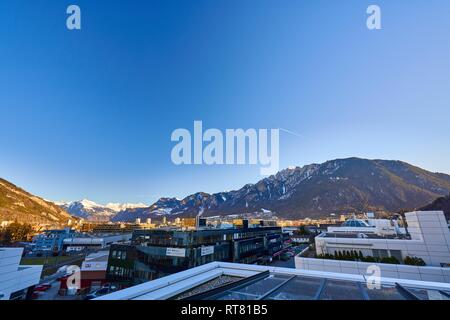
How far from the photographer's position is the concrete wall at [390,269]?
989 centimetres

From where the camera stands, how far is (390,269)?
10.9 meters

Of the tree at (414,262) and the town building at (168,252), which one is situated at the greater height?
the tree at (414,262)

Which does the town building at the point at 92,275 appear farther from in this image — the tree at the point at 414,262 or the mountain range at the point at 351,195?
the mountain range at the point at 351,195

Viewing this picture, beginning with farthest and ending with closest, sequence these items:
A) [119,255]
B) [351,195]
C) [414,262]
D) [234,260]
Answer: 1. [351,195]
2. [234,260]
3. [119,255]
4. [414,262]

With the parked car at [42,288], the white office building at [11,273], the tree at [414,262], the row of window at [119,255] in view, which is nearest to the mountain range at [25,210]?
the parked car at [42,288]

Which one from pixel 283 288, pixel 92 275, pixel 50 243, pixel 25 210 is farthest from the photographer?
pixel 25 210

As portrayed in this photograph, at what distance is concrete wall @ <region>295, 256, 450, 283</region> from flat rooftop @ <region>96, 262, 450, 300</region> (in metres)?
7.92

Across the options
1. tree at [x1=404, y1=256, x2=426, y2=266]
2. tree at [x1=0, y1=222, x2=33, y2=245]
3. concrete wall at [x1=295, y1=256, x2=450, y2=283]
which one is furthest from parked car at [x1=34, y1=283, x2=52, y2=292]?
tree at [x1=0, y1=222, x2=33, y2=245]

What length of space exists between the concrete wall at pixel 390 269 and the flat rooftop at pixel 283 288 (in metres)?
7.92

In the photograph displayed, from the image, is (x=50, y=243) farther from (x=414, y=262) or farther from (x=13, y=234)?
(x=414, y=262)

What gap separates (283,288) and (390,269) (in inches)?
408

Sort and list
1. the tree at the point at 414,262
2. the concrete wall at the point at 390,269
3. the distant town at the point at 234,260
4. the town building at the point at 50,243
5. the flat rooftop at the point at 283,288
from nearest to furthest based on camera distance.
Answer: the flat rooftop at the point at 283,288
the distant town at the point at 234,260
the concrete wall at the point at 390,269
the tree at the point at 414,262
the town building at the point at 50,243

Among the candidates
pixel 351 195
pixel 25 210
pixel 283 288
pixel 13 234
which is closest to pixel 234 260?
pixel 283 288
